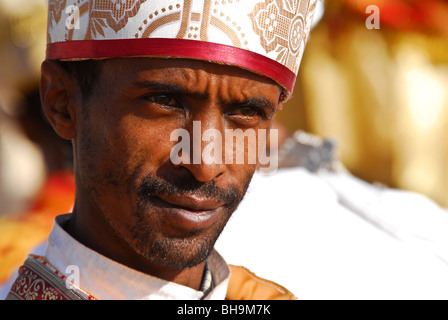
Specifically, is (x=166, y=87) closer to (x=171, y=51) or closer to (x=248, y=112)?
(x=171, y=51)

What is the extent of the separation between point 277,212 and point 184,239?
0.75 meters

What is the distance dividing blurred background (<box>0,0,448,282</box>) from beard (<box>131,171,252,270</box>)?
2.71 m

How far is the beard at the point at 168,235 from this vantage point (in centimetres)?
134

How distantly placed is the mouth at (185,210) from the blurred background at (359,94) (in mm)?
2750

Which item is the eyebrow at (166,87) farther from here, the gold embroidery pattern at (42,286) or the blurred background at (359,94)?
the blurred background at (359,94)

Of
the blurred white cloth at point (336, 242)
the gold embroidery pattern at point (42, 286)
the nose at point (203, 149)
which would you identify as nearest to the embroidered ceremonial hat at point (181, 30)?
the nose at point (203, 149)

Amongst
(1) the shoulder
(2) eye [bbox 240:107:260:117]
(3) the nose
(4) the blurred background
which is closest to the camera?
(3) the nose

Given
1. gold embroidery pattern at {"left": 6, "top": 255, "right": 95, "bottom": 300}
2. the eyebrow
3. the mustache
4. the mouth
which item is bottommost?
gold embroidery pattern at {"left": 6, "top": 255, "right": 95, "bottom": 300}

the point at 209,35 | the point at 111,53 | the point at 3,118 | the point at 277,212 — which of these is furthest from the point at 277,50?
the point at 3,118

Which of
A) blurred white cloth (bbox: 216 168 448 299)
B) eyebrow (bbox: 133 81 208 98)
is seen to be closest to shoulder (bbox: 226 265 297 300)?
blurred white cloth (bbox: 216 168 448 299)

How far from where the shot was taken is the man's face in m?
1.33

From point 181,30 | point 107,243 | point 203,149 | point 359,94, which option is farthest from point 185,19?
point 359,94

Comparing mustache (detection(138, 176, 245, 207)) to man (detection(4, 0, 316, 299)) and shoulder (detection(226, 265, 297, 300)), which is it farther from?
shoulder (detection(226, 265, 297, 300))

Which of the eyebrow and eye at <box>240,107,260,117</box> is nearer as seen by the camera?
the eyebrow
